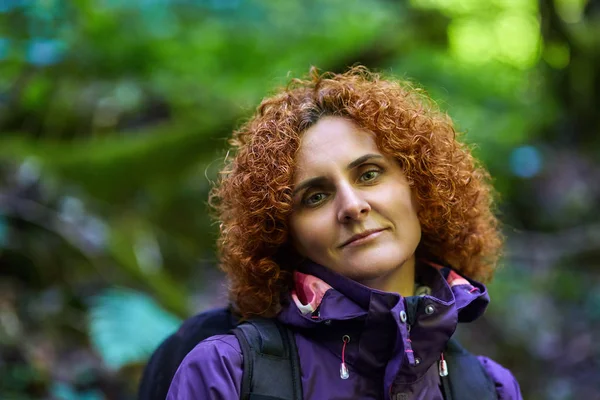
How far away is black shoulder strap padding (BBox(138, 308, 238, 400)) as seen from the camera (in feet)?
6.40

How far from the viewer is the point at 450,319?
1706 millimetres

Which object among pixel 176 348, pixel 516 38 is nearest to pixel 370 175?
pixel 176 348

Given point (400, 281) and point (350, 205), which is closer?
point (350, 205)

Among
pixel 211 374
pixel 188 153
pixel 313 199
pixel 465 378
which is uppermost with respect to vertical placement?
pixel 313 199

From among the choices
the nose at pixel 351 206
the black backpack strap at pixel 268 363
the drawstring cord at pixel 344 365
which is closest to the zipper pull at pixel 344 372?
the drawstring cord at pixel 344 365

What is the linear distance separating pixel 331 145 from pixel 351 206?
8.3 inches

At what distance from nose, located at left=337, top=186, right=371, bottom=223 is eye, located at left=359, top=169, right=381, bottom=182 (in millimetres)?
71

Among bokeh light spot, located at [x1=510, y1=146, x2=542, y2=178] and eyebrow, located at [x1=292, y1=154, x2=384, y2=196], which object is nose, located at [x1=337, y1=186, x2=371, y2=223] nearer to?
eyebrow, located at [x1=292, y1=154, x2=384, y2=196]

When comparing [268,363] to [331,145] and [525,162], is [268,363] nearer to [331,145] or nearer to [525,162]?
[331,145]

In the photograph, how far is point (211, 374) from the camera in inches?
62.8

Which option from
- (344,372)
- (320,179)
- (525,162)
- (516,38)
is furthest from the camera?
(516,38)

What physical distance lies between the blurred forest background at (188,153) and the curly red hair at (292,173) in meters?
0.89

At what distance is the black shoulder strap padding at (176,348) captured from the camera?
6.40ft

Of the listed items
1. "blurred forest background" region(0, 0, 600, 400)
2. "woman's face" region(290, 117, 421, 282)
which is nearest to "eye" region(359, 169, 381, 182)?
"woman's face" region(290, 117, 421, 282)
